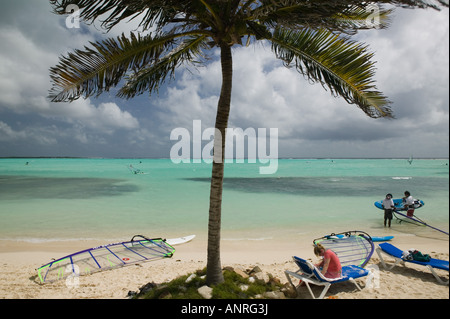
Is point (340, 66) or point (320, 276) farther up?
point (340, 66)

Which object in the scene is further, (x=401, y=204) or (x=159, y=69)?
(x=401, y=204)

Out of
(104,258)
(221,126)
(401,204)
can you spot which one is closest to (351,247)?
(221,126)

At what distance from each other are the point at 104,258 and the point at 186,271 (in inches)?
109

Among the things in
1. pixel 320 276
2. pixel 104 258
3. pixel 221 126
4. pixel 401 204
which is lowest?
pixel 104 258

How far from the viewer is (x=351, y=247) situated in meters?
7.61

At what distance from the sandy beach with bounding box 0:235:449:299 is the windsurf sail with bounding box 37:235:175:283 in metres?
0.27

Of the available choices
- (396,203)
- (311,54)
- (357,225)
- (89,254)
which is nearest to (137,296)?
(89,254)

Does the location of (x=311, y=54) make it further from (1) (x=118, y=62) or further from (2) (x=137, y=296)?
(2) (x=137, y=296)

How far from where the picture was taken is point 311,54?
4121 mm

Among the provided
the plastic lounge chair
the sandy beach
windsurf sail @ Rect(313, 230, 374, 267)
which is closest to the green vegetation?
the plastic lounge chair

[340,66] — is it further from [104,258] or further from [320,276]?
[104,258]

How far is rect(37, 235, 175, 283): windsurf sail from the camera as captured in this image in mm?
6867

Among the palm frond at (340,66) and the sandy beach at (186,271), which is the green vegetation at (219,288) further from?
the palm frond at (340,66)

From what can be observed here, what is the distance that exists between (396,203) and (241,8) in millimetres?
13906
